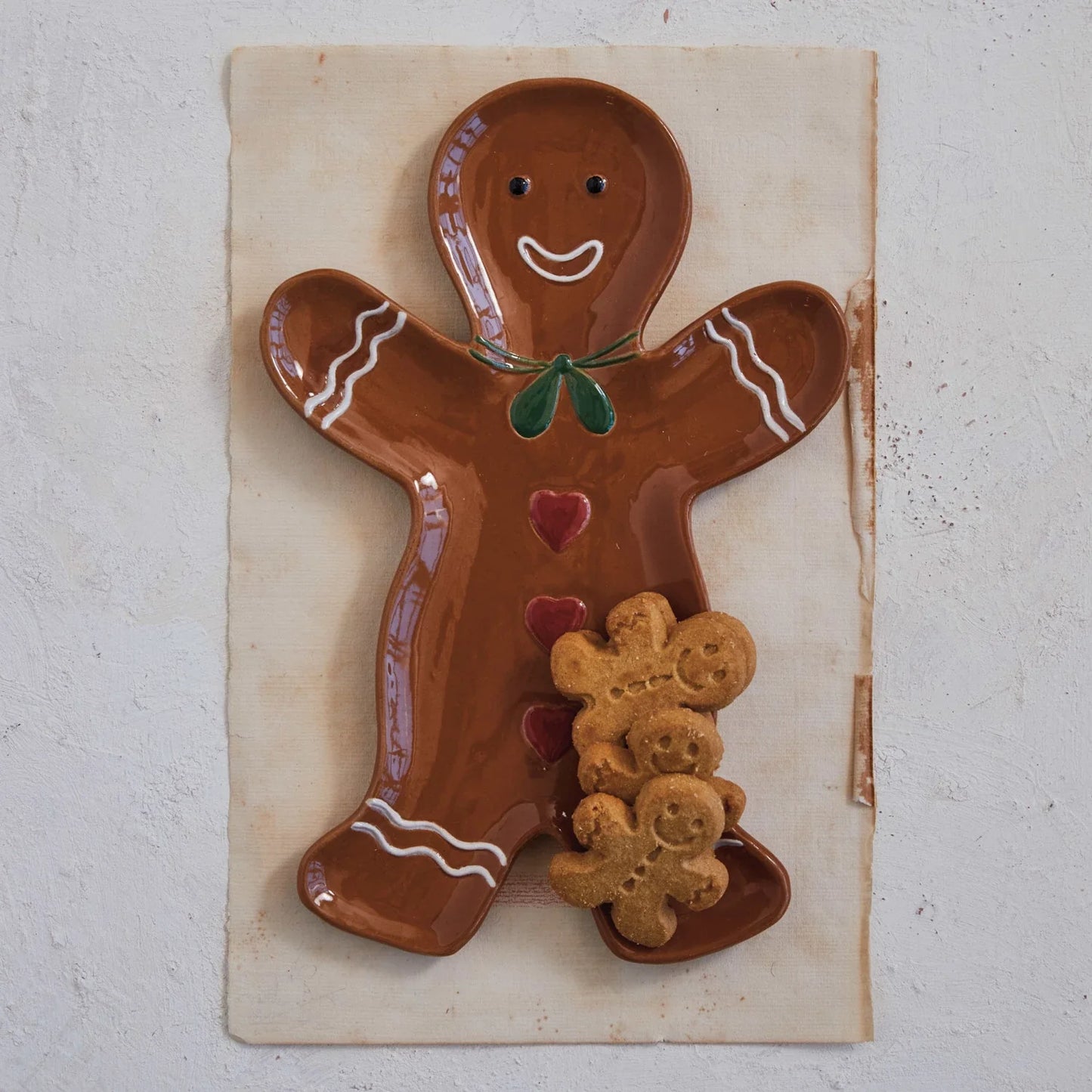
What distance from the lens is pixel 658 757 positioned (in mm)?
773

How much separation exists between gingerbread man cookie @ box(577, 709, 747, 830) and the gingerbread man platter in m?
0.05

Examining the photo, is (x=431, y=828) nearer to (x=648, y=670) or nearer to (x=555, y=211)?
(x=648, y=670)

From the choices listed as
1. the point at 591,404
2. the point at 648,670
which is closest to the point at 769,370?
the point at 591,404

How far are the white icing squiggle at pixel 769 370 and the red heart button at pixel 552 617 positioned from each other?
0.71ft

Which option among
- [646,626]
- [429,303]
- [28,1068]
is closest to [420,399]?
[429,303]

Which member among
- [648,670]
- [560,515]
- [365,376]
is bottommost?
[648,670]

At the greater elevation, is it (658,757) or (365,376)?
(365,376)

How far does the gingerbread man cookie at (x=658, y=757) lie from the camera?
2.53 ft

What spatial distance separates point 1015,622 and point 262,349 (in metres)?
0.64

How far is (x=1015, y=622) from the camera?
0.90 metres

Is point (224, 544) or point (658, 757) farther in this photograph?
point (224, 544)

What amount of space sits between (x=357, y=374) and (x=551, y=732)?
1.04 feet

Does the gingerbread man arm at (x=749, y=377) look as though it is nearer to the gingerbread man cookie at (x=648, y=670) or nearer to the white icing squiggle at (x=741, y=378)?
the white icing squiggle at (x=741, y=378)

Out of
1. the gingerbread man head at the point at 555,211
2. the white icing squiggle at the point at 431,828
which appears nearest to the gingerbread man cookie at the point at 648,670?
the white icing squiggle at the point at 431,828
